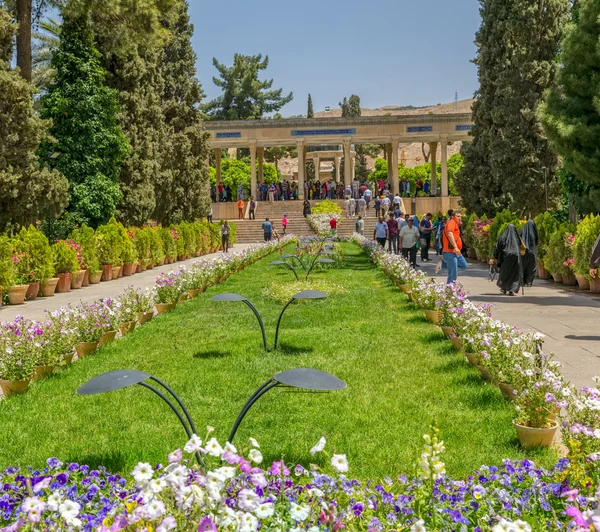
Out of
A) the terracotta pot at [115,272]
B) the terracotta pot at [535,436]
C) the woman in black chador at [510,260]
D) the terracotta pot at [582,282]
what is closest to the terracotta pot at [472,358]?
the terracotta pot at [535,436]

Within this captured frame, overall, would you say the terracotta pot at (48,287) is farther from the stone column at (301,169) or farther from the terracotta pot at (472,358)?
the stone column at (301,169)

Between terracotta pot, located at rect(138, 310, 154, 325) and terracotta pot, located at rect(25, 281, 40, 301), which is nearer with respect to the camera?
terracotta pot, located at rect(138, 310, 154, 325)

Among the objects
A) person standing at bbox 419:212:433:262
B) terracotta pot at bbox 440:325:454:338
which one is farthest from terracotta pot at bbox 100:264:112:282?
terracotta pot at bbox 440:325:454:338

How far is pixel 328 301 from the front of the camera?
1291 centimetres

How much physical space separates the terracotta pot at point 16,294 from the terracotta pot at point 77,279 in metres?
2.63

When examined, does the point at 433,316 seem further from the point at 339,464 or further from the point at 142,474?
the point at 142,474

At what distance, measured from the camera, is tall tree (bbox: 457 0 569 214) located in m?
23.7

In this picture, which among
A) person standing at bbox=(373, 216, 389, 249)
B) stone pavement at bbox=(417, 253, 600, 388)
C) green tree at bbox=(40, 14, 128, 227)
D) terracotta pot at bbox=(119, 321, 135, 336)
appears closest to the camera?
stone pavement at bbox=(417, 253, 600, 388)

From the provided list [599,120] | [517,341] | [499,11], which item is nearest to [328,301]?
[517,341]

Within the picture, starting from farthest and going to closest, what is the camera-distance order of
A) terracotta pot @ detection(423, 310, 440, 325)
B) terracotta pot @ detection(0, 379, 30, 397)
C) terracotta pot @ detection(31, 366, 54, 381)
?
terracotta pot @ detection(423, 310, 440, 325) → terracotta pot @ detection(31, 366, 54, 381) → terracotta pot @ detection(0, 379, 30, 397)

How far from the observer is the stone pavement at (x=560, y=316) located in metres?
7.39

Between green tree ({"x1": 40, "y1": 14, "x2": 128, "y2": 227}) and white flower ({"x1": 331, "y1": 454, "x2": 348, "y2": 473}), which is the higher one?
green tree ({"x1": 40, "y1": 14, "x2": 128, "y2": 227})

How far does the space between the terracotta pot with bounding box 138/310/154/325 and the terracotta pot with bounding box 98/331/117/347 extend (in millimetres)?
1464

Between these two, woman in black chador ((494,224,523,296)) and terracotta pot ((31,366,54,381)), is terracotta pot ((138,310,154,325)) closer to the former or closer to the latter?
terracotta pot ((31,366,54,381))
